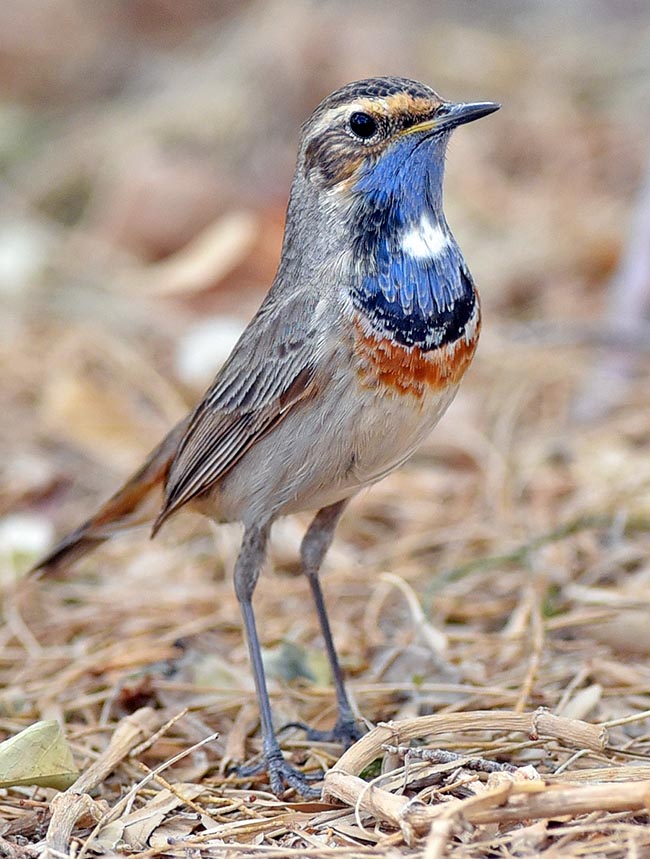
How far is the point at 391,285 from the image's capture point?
3.87 m

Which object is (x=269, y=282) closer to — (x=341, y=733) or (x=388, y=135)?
(x=388, y=135)

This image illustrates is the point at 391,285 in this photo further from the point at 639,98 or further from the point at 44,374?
the point at 639,98

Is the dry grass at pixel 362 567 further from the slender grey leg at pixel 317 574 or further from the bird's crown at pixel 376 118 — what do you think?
the bird's crown at pixel 376 118

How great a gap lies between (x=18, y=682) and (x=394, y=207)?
2288 millimetres

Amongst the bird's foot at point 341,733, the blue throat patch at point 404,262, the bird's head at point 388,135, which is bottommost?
A: the bird's foot at point 341,733

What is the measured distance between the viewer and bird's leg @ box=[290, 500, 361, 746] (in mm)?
4297

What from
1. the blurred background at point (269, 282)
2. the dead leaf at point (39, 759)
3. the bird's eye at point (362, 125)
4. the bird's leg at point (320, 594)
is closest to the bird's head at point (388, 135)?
the bird's eye at point (362, 125)

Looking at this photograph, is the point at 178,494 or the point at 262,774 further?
the point at 178,494

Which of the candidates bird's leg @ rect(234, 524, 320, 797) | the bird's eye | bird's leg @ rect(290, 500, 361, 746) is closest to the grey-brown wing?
bird's leg @ rect(234, 524, 320, 797)

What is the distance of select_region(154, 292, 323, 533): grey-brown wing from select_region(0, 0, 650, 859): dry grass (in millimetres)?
811

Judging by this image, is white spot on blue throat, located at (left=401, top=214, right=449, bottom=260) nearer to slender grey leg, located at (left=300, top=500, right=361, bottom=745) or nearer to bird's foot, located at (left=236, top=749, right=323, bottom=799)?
slender grey leg, located at (left=300, top=500, right=361, bottom=745)

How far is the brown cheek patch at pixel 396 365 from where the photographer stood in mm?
3781

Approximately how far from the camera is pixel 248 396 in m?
4.12

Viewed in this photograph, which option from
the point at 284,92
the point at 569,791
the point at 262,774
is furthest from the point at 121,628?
the point at 284,92
